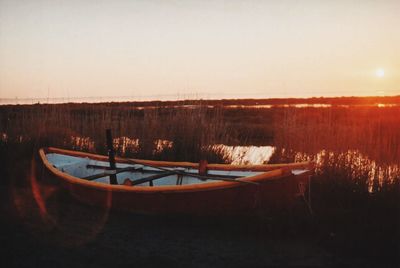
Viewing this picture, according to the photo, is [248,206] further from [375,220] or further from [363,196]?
[363,196]

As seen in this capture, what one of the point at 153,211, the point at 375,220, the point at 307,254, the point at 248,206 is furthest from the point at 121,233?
the point at 375,220

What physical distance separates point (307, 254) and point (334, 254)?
27cm

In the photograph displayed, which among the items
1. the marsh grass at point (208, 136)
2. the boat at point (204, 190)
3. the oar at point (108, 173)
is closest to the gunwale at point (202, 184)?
the boat at point (204, 190)

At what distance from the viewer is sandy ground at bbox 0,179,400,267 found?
3805 millimetres

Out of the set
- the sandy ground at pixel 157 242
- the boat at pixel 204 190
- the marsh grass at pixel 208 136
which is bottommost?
the sandy ground at pixel 157 242

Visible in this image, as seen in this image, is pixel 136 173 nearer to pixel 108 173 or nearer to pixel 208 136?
pixel 108 173

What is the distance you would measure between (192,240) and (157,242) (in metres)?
0.38

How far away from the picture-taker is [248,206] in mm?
4500

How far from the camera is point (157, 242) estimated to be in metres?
4.28

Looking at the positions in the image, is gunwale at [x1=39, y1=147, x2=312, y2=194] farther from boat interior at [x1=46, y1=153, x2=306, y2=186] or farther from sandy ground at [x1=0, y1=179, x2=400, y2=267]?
sandy ground at [x1=0, y1=179, x2=400, y2=267]

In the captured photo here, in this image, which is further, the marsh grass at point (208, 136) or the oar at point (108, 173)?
the marsh grass at point (208, 136)

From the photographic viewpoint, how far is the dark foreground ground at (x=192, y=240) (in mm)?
3814

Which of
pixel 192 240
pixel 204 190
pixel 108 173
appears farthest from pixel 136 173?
pixel 192 240

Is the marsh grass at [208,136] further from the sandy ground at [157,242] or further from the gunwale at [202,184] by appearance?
the sandy ground at [157,242]
